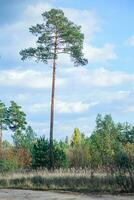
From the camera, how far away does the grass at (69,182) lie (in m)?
23.2

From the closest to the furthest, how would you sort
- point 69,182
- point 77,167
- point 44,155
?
point 69,182
point 44,155
point 77,167

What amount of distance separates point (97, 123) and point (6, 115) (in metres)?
23.2

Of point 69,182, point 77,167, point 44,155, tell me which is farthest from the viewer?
point 77,167

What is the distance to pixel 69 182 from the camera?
90.5 feet

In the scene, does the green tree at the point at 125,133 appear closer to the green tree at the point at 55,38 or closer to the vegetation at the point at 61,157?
the vegetation at the point at 61,157

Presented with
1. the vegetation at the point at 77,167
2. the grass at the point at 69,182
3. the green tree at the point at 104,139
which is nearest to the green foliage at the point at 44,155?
the vegetation at the point at 77,167

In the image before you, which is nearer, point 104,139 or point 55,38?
point 55,38

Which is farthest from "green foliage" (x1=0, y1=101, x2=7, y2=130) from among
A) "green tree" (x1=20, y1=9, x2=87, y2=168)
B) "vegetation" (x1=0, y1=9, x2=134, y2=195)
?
"green tree" (x1=20, y1=9, x2=87, y2=168)

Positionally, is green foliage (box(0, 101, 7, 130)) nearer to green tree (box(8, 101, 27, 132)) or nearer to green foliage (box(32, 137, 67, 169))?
green tree (box(8, 101, 27, 132))

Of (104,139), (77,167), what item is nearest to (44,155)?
(77,167)

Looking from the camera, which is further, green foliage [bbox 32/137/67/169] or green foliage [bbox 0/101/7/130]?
green foliage [bbox 0/101/7/130]

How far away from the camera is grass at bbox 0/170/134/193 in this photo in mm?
23234

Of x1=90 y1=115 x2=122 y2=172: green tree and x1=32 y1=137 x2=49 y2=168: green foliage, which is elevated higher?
x1=90 y1=115 x2=122 y2=172: green tree

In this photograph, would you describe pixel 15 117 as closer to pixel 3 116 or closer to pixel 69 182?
pixel 3 116
